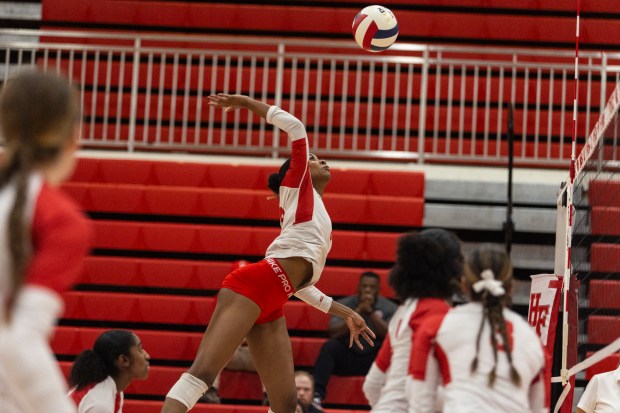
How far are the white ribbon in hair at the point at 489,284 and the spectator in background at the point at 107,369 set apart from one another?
2.12 meters

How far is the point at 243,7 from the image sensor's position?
41.8 feet

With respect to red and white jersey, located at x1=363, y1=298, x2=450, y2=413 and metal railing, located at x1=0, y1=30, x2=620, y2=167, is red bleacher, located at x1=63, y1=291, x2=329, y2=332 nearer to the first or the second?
metal railing, located at x1=0, y1=30, x2=620, y2=167

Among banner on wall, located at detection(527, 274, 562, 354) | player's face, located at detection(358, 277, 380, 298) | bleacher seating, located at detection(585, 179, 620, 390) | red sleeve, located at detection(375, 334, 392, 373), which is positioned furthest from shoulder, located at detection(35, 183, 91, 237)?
player's face, located at detection(358, 277, 380, 298)

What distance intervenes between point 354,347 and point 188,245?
6.81 feet

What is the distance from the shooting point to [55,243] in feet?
7.82

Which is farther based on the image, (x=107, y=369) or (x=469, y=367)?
(x=107, y=369)

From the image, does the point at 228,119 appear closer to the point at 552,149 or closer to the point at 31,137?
the point at 552,149

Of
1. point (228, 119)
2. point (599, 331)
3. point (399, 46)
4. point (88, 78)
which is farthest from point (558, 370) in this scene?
point (88, 78)

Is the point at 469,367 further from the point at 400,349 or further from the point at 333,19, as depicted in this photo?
the point at 333,19

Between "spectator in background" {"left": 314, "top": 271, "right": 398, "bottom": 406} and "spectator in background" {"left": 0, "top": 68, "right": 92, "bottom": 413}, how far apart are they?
6174 millimetres

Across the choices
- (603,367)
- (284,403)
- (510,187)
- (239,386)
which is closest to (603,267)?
(603,367)

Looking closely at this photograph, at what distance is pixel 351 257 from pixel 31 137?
741 centimetres

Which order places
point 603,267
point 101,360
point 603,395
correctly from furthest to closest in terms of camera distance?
1. point 603,267
2. point 603,395
3. point 101,360

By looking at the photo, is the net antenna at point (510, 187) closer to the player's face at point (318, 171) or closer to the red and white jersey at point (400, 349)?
the player's face at point (318, 171)
